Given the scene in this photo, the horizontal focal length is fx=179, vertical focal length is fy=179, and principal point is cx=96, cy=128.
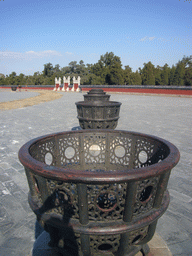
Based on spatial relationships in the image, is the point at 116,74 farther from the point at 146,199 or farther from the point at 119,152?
the point at 146,199

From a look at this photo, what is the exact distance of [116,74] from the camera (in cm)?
4228

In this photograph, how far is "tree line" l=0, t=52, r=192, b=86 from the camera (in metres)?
35.0

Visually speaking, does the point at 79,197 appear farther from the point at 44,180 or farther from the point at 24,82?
the point at 24,82

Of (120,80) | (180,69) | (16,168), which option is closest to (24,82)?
(120,80)

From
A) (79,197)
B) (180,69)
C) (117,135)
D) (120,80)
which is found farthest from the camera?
(120,80)

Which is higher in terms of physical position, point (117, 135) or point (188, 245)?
point (117, 135)

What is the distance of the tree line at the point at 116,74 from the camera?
3500 centimetres

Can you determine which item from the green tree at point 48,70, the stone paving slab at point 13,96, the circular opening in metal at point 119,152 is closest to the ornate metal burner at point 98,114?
the circular opening in metal at point 119,152

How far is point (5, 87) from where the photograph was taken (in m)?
54.3

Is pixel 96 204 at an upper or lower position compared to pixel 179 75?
upper

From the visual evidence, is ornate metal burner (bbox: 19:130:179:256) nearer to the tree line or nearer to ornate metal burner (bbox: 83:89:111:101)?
ornate metal burner (bbox: 83:89:111:101)

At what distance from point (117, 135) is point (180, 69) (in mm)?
36738

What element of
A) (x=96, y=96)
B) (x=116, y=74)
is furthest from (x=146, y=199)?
(x=116, y=74)

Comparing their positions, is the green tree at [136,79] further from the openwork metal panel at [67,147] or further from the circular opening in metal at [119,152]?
the openwork metal panel at [67,147]
